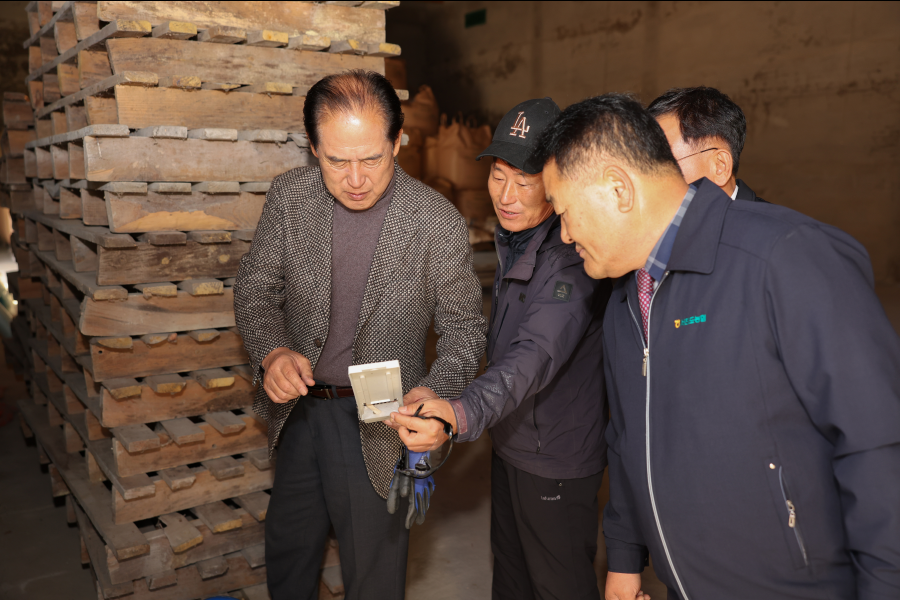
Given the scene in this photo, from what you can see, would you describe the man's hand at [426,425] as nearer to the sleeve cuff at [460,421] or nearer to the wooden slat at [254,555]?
the sleeve cuff at [460,421]

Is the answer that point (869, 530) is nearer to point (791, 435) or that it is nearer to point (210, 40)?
point (791, 435)

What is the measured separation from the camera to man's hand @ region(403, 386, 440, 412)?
1900 mm

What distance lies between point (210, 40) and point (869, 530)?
2834 millimetres

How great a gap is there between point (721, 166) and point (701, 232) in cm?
103

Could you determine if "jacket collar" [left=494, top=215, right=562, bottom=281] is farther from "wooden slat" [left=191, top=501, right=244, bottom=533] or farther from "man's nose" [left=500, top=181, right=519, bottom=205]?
"wooden slat" [left=191, top=501, right=244, bottom=533]

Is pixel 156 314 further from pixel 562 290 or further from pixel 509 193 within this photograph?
pixel 562 290

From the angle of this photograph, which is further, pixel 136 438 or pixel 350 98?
pixel 136 438

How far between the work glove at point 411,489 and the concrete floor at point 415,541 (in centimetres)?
134

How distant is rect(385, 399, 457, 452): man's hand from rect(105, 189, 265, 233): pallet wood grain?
1.55m

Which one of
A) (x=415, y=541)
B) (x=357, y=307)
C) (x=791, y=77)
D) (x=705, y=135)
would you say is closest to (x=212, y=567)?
(x=415, y=541)

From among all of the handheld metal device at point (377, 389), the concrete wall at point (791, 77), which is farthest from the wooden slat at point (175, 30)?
the concrete wall at point (791, 77)

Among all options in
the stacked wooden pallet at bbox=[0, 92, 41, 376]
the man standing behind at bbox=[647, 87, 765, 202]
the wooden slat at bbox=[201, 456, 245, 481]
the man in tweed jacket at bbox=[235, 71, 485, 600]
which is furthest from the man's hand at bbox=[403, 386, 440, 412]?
the stacked wooden pallet at bbox=[0, 92, 41, 376]

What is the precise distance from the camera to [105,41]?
2764 millimetres

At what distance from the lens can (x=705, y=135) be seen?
230 centimetres
